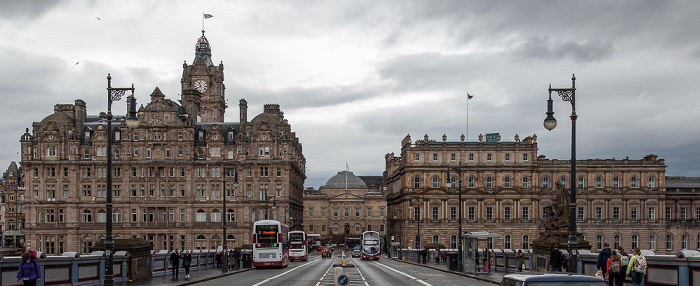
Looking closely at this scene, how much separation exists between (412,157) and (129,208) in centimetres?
4237

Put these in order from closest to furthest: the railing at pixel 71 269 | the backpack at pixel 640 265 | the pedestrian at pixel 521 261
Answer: the backpack at pixel 640 265
the railing at pixel 71 269
the pedestrian at pixel 521 261

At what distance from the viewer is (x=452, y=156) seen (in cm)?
9856

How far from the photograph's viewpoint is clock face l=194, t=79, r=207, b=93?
116625mm

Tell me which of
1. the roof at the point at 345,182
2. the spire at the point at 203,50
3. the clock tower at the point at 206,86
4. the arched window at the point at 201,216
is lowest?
the arched window at the point at 201,216

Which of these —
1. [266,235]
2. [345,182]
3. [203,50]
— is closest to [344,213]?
[345,182]

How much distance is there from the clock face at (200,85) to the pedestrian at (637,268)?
334 feet

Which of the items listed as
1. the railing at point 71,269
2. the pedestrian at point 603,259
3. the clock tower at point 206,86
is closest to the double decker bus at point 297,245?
the clock tower at point 206,86

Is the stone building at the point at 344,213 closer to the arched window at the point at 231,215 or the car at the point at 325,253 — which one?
the car at the point at 325,253

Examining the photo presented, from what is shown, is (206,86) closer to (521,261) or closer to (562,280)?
(521,261)

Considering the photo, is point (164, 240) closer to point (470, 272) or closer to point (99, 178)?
point (99, 178)

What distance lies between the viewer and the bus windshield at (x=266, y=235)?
51.2m

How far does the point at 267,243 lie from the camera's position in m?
51.7

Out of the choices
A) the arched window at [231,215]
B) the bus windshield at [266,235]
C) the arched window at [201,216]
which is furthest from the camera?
the arched window at [231,215]

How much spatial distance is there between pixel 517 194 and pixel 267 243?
5631 centimetres
